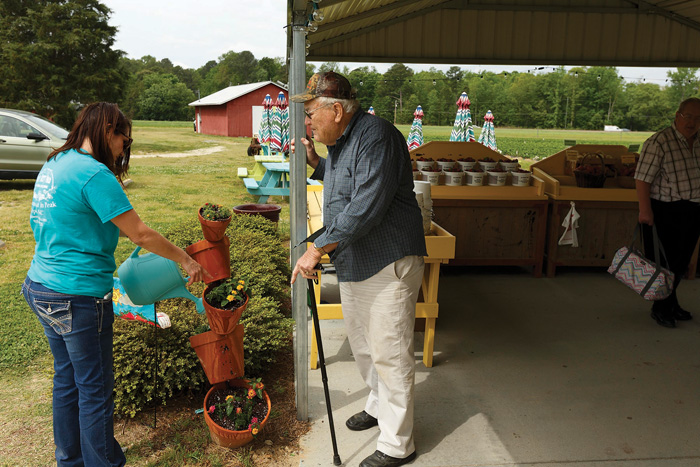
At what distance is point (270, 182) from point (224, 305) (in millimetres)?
7673

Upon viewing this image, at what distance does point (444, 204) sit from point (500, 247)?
0.79 metres

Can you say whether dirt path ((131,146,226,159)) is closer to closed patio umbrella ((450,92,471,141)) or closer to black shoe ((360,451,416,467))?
closed patio umbrella ((450,92,471,141))

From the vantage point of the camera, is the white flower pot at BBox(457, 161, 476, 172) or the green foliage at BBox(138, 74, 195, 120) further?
the green foliage at BBox(138, 74, 195, 120)

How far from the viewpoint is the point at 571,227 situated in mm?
5570

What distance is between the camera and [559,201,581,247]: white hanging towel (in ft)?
18.2

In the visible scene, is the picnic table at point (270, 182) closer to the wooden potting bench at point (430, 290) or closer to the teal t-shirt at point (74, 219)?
the wooden potting bench at point (430, 290)

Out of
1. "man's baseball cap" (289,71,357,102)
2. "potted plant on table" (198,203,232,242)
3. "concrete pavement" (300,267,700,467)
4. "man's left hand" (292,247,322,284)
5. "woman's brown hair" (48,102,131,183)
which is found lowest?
"concrete pavement" (300,267,700,467)

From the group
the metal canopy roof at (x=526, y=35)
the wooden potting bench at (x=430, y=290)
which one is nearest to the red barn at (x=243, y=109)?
the metal canopy roof at (x=526, y=35)

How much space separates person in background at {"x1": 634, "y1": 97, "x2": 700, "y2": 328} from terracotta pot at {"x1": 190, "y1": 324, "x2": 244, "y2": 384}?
3204 millimetres

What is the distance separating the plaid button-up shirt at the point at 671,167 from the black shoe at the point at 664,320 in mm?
990

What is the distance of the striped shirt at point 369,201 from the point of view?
2264mm

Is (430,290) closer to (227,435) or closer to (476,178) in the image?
(227,435)

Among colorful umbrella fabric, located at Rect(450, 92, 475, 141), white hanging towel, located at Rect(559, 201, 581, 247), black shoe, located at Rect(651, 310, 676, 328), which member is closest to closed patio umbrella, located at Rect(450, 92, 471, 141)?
colorful umbrella fabric, located at Rect(450, 92, 475, 141)

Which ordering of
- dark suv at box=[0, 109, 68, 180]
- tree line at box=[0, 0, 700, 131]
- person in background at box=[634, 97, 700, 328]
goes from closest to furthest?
person in background at box=[634, 97, 700, 328] → dark suv at box=[0, 109, 68, 180] → tree line at box=[0, 0, 700, 131]
